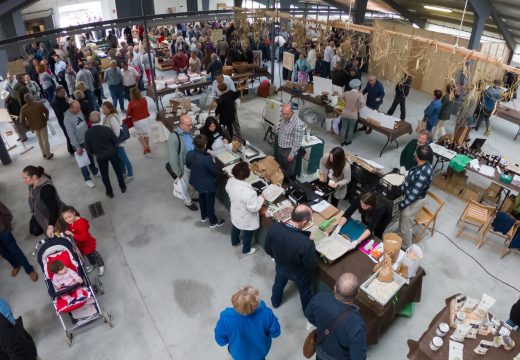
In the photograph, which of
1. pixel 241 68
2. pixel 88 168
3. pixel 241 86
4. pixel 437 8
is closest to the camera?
pixel 88 168

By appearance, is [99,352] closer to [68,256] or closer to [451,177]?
[68,256]

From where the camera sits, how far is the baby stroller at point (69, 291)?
3938 millimetres

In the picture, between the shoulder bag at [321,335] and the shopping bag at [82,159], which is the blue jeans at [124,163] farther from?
the shoulder bag at [321,335]

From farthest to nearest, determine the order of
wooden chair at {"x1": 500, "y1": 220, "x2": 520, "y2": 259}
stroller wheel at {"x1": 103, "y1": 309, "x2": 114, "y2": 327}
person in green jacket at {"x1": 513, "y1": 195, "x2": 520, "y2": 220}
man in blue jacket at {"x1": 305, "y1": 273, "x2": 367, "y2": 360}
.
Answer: person in green jacket at {"x1": 513, "y1": 195, "x2": 520, "y2": 220}, wooden chair at {"x1": 500, "y1": 220, "x2": 520, "y2": 259}, stroller wheel at {"x1": 103, "y1": 309, "x2": 114, "y2": 327}, man in blue jacket at {"x1": 305, "y1": 273, "x2": 367, "y2": 360}

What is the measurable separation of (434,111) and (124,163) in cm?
642

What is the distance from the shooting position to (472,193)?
648 cm

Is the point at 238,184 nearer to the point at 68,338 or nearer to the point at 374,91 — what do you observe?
the point at 68,338

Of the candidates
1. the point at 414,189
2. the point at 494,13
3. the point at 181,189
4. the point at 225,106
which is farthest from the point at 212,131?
the point at 494,13

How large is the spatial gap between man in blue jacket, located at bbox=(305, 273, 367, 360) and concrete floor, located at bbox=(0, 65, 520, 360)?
136 cm

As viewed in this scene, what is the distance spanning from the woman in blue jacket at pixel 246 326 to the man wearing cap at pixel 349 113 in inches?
229

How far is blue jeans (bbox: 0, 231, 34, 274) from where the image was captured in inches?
177

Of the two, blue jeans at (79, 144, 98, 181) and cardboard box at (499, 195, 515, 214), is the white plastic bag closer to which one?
blue jeans at (79, 144, 98, 181)

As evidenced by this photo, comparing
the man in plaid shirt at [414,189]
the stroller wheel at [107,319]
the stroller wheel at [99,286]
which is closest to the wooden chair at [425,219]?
the man in plaid shirt at [414,189]

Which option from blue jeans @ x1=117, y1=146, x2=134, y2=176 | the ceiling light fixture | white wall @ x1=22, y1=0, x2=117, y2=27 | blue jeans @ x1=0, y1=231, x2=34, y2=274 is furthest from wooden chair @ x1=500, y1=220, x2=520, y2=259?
white wall @ x1=22, y1=0, x2=117, y2=27
